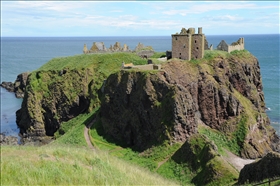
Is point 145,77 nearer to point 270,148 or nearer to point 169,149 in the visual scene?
point 169,149

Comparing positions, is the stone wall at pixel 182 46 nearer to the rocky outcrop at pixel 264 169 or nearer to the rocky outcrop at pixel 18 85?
the rocky outcrop at pixel 264 169

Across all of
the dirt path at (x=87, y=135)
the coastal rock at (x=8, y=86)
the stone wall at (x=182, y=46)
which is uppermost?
the stone wall at (x=182, y=46)

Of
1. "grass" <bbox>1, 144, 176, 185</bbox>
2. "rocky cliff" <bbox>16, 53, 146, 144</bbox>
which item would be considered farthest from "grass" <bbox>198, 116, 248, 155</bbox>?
"grass" <bbox>1, 144, 176, 185</bbox>

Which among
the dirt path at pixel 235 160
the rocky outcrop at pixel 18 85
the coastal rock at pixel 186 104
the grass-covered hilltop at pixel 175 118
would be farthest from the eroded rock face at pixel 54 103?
the rocky outcrop at pixel 18 85

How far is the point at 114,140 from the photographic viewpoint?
150ft

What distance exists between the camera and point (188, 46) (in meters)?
47.8

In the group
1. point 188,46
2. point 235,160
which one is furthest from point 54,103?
point 235,160

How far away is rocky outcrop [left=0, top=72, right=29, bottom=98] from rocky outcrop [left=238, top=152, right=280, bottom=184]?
265 feet

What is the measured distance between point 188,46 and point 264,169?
26.9 meters

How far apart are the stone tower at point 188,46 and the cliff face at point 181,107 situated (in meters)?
1.55

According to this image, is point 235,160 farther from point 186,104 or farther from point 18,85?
point 18,85

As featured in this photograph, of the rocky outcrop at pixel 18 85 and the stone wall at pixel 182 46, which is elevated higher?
the stone wall at pixel 182 46

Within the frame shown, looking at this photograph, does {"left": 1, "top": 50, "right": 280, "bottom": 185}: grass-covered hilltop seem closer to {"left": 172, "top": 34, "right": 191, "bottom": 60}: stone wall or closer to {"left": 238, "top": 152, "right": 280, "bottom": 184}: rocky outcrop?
{"left": 172, "top": 34, "right": 191, "bottom": 60}: stone wall

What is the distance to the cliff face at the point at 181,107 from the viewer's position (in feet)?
134
